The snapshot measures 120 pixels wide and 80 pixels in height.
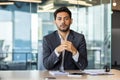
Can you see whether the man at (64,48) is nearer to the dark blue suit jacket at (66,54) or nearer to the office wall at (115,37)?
the dark blue suit jacket at (66,54)

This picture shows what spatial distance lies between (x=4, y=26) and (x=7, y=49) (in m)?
0.53

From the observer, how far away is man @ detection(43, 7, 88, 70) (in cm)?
Result: 256

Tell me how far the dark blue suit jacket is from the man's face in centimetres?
8

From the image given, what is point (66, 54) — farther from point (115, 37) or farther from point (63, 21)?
point (115, 37)

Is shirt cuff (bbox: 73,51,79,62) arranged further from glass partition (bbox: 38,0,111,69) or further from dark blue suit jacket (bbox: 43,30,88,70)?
glass partition (bbox: 38,0,111,69)

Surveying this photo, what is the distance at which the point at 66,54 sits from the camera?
8.69 ft

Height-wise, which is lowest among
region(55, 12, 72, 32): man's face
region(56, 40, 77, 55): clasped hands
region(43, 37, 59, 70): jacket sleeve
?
region(43, 37, 59, 70): jacket sleeve

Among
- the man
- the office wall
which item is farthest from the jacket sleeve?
the office wall

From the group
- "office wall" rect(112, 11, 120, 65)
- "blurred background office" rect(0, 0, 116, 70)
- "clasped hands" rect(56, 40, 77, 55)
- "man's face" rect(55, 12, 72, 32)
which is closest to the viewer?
"clasped hands" rect(56, 40, 77, 55)

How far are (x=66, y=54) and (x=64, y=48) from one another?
5.3 inches

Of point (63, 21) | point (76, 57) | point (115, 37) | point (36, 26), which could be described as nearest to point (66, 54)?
point (76, 57)

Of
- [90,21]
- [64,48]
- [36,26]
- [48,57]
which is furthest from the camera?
[90,21]

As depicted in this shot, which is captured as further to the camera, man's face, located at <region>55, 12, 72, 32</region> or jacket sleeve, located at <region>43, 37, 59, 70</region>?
man's face, located at <region>55, 12, 72, 32</region>

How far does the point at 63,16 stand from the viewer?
2.73 metres
